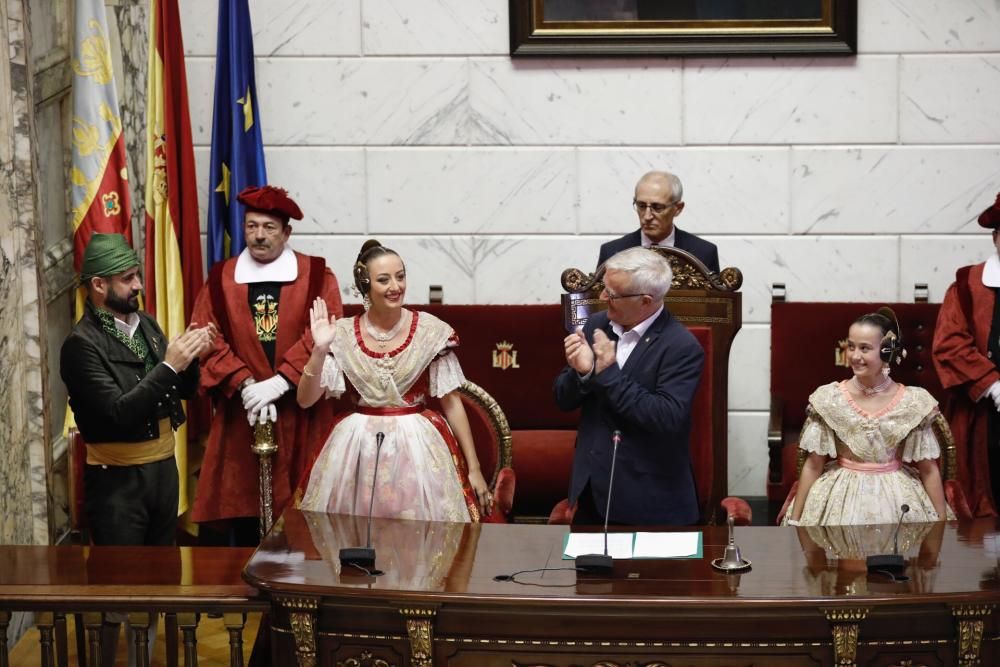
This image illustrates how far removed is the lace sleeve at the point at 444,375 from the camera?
4789mm

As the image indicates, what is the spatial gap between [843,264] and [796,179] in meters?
0.48

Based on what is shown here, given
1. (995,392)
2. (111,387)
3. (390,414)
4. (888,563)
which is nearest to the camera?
(888,563)

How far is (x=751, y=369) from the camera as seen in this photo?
6812 millimetres

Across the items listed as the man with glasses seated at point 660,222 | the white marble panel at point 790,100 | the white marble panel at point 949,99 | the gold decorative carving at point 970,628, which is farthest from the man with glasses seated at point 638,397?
the white marble panel at point 949,99

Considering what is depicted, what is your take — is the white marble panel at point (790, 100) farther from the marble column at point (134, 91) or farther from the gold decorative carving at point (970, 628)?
the gold decorative carving at point (970, 628)

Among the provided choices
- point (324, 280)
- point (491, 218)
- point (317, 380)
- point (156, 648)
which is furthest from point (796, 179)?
point (156, 648)

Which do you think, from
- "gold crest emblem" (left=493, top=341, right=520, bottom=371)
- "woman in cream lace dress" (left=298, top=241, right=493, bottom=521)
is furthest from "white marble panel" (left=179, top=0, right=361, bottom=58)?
"woman in cream lace dress" (left=298, top=241, right=493, bottom=521)

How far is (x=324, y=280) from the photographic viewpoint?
18.2 ft

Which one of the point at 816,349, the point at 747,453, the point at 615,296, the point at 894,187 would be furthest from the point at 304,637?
the point at 894,187

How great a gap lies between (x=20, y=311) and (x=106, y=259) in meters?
0.74

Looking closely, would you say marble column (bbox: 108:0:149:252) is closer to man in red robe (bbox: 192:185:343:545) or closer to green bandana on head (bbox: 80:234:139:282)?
man in red robe (bbox: 192:185:343:545)

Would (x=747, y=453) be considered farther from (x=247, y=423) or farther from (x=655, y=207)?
(x=247, y=423)

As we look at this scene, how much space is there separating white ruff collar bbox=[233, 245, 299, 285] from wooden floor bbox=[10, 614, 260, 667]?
4.43 ft

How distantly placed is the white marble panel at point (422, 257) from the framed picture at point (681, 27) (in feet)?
3.29
